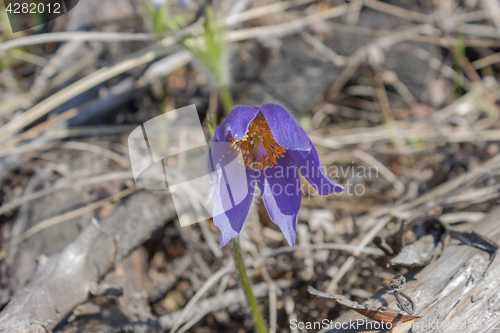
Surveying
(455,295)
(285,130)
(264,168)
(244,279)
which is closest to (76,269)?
(244,279)

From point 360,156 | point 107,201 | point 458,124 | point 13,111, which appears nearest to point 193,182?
point 107,201

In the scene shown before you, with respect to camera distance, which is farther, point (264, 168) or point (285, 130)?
point (264, 168)

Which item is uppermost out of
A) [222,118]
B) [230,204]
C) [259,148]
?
[222,118]

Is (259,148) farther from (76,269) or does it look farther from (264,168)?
(76,269)

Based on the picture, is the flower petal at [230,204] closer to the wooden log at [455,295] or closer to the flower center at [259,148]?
the flower center at [259,148]

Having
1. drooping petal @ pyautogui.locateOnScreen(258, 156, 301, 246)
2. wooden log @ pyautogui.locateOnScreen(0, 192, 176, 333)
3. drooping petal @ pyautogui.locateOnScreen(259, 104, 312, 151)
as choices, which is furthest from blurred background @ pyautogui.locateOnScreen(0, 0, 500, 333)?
drooping petal @ pyautogui.locateOnScreen(259, 104, 312, 151)

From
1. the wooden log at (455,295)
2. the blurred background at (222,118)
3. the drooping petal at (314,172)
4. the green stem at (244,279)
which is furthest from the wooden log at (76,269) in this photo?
the wooden log at (455,295)
